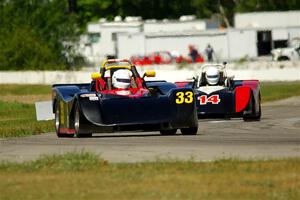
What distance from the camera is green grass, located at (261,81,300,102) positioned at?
40.6 m

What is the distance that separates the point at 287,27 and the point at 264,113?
47.7m

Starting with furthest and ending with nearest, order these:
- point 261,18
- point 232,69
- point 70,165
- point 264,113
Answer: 1. point 261,18
2. point 232,69
3. point 264,113
4. point 70,165

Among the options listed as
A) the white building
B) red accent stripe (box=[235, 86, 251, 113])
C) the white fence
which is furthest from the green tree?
red accent stripe (box=[235, 86, 251, 113])

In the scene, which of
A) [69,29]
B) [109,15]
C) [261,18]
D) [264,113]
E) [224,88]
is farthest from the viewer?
[109,15]

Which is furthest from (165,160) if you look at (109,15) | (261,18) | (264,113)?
(109,15)

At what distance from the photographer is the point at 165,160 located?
14.7 meters

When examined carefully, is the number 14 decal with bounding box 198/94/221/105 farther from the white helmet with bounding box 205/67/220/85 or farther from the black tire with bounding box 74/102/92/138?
the black tire with bounding box 74/102/92/138

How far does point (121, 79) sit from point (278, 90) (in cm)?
2623

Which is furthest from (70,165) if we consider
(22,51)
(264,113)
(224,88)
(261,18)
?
(261,18)

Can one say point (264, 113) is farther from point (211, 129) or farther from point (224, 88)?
point (211, 129)

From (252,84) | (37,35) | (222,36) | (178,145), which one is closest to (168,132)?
(178,145)

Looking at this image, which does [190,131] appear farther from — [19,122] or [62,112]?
[19,122]

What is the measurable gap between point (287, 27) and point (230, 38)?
157 inches

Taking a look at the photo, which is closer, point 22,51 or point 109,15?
point 22,51
